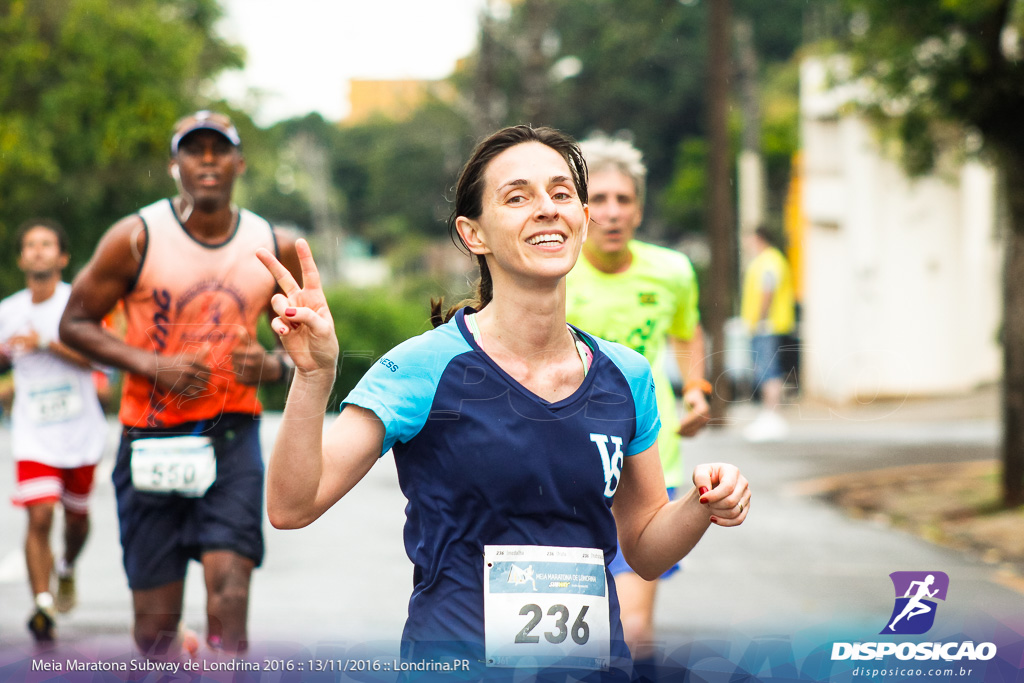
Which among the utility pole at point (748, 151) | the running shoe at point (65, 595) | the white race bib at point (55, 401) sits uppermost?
the utility pole at point (748, 151)

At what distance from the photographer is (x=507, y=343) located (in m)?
2.85

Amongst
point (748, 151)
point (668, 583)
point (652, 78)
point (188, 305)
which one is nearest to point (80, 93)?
point (668, 583)

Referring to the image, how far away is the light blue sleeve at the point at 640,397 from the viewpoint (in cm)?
292

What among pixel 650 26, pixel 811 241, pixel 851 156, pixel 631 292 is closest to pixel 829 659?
pixel 631 292

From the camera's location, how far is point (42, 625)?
234 inches

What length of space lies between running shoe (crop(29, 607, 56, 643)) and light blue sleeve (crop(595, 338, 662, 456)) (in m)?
3.98

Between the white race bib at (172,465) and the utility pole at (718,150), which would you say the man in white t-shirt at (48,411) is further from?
the utility pole at (718,150)

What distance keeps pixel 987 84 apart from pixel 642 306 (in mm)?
5971

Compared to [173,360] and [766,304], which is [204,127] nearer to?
[173,360]

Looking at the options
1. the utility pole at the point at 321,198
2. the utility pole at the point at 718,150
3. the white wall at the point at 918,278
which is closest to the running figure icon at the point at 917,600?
the utility pole at the point at 718,150

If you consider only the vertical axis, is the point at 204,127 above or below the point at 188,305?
above

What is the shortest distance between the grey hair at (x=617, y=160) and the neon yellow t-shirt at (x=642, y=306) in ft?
0.94

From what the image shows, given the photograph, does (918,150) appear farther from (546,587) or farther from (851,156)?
(851,156)

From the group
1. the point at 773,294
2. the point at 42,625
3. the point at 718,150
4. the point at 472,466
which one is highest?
the point at 718,150
